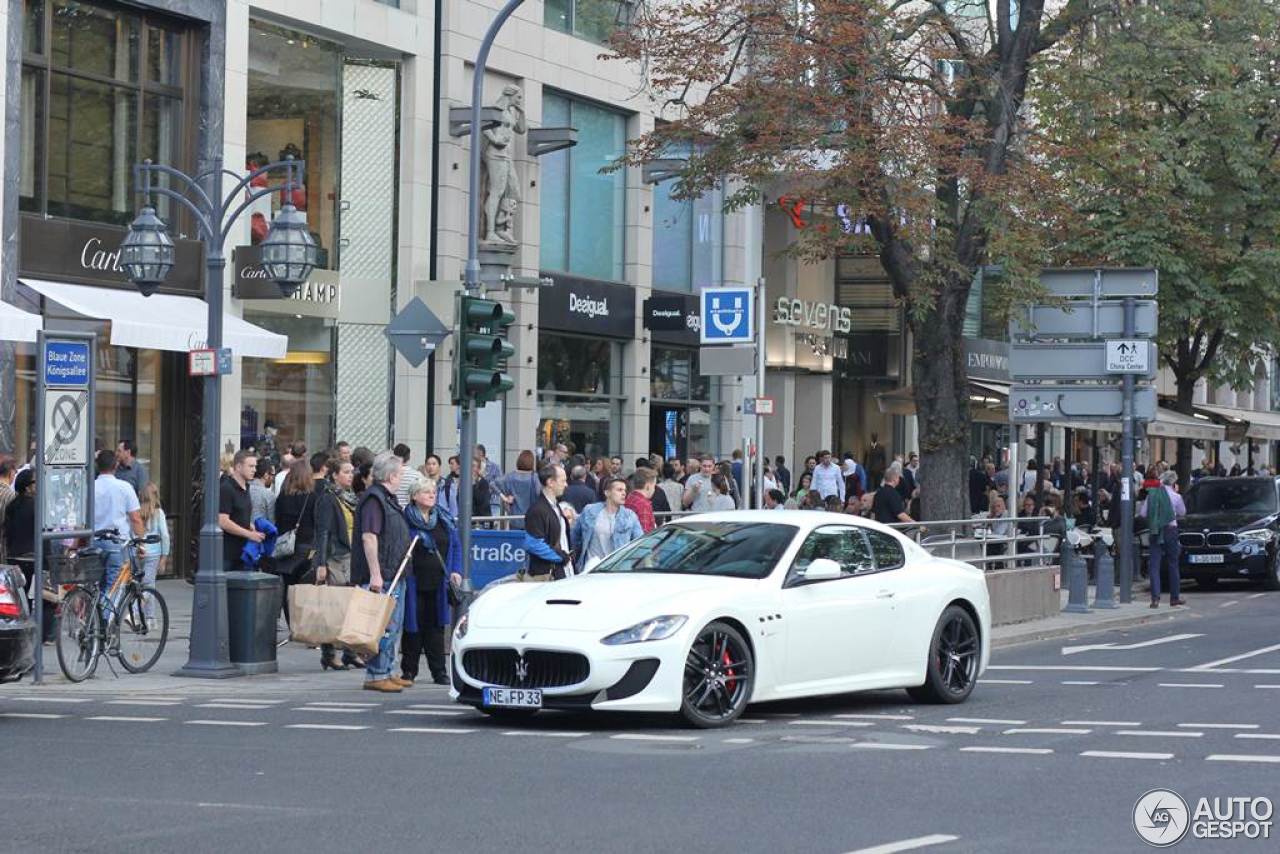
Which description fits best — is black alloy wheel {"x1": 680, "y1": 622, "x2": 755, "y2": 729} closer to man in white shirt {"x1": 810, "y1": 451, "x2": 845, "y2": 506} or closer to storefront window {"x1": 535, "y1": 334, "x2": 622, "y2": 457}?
man in white shirt {"x1": 810, "y1": 451, "x2": 845, "y2": 506}

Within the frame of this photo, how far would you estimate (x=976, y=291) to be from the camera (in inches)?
2061

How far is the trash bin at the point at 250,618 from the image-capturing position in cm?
1708

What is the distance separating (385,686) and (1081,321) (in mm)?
14346

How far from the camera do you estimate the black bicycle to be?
16.5m

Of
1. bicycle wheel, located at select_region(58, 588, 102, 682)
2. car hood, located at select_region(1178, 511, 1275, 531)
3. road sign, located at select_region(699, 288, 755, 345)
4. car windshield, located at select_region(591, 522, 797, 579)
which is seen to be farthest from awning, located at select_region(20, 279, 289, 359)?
A: car hood, located at select_region(1178, 511, 1275, 531)

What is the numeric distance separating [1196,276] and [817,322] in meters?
10.7

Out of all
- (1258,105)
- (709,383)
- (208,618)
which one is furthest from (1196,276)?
(208,618)

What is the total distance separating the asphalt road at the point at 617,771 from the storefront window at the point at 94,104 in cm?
1128

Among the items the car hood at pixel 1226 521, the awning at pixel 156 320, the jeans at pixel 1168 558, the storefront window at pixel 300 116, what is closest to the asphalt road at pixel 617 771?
the awning at pixel 156 320

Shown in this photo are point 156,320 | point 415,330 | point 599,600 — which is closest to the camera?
point 599,600

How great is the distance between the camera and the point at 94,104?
26391mm

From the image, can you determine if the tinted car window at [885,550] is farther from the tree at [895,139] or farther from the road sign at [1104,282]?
the road sign at [1104,282]

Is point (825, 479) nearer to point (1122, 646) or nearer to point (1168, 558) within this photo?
point (1168, 558)

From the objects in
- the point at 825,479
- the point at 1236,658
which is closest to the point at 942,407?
the point at 825,479
